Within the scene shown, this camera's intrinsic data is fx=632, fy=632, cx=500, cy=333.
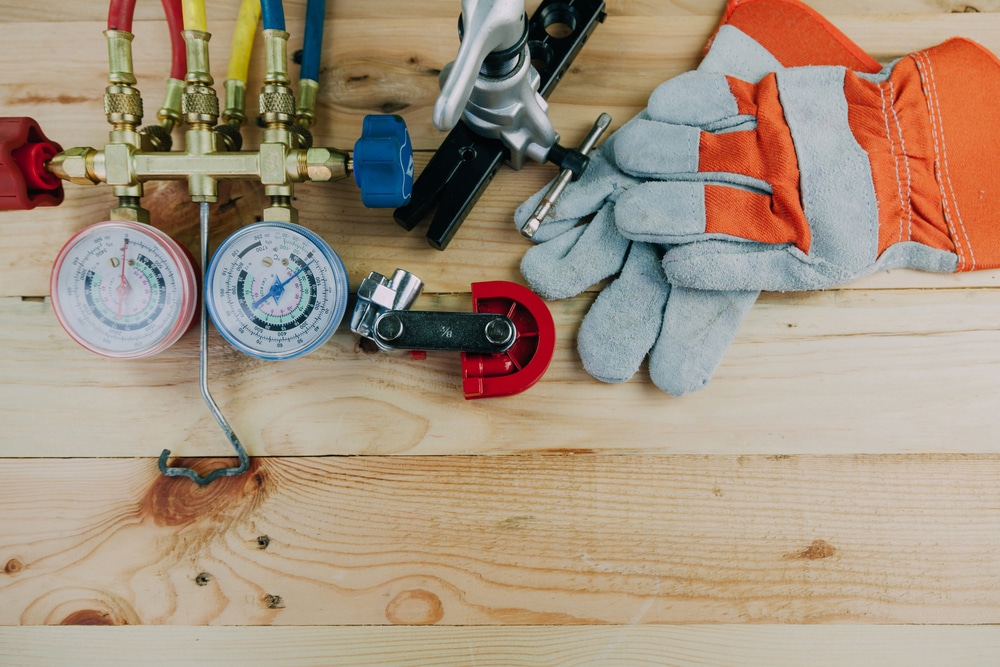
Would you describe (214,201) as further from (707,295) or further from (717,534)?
(717,534)

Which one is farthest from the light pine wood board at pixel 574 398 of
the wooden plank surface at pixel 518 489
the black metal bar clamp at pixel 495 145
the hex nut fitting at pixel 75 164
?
the hex nut fitting at pixel 75 164

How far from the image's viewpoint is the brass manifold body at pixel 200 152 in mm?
694

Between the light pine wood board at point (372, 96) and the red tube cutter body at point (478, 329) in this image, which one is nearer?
the red tube cutter body at point (478, 329)

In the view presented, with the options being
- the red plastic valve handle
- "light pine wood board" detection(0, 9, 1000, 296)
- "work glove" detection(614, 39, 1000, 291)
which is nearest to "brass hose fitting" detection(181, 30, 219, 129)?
"light pine wood board" detection(0, 9, 1000, 296)

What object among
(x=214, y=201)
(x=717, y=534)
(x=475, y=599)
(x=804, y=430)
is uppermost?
(x=214, y=201)

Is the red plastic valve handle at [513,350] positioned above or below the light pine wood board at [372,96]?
below

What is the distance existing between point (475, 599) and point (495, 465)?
0.52 feet

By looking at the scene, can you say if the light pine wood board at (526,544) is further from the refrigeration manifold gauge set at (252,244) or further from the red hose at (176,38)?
the red hose at (176,38)

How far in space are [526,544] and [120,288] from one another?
55 centimetres

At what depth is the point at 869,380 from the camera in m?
0.76

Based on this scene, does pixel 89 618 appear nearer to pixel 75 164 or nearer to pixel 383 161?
pixel 75 164

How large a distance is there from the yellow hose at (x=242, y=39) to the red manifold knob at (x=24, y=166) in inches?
8.7

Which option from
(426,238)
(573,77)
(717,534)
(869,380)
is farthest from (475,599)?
(573,77)

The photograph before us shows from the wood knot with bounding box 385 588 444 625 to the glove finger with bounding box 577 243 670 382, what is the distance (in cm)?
33
